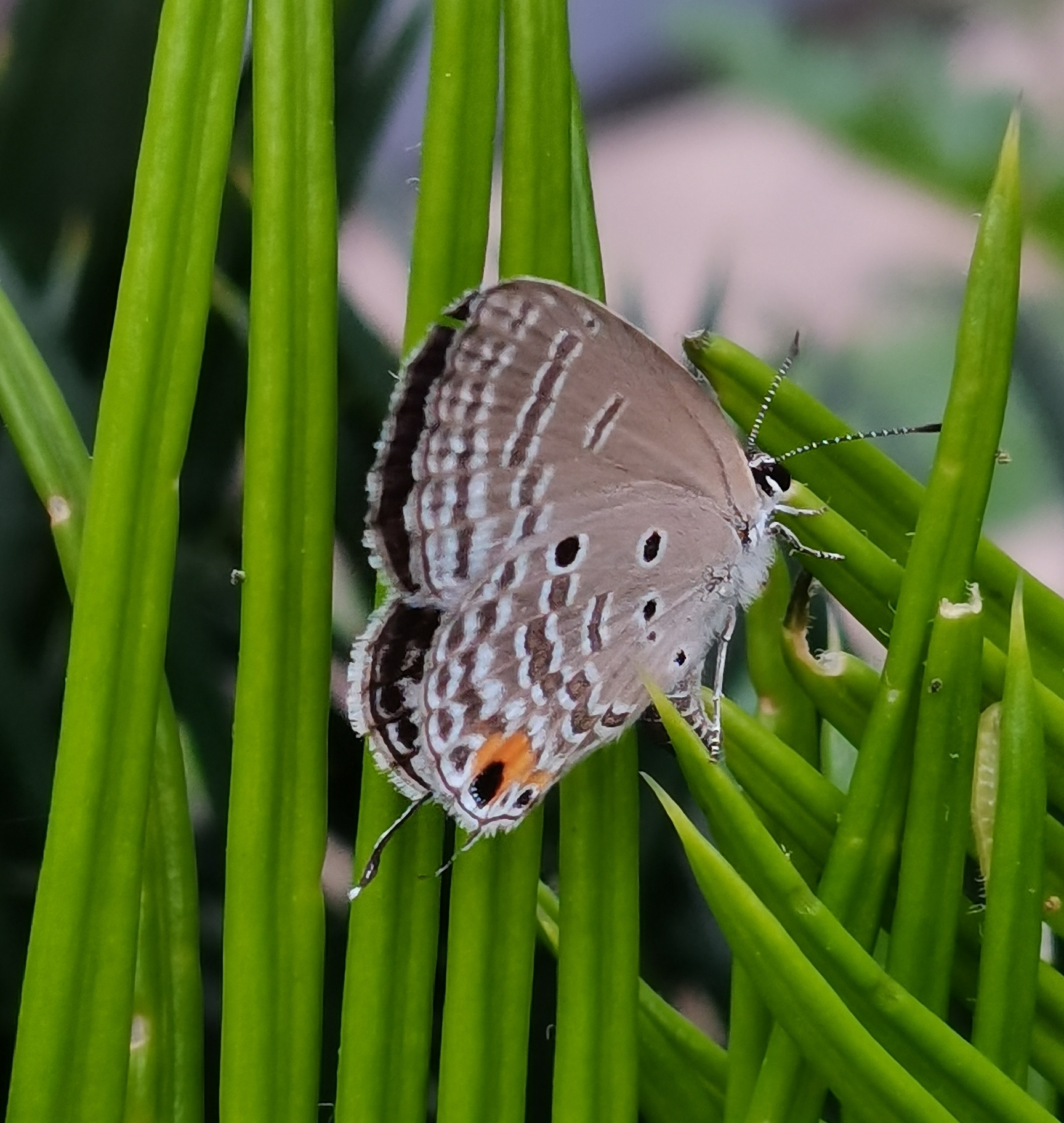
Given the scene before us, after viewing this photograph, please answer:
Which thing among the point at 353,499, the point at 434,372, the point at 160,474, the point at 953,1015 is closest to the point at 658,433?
the point at 434,372

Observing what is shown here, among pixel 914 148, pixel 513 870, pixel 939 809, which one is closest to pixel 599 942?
pixel 513 870

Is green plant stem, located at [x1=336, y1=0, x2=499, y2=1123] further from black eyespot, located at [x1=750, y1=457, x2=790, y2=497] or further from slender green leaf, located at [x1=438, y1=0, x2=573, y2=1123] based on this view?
black eyespot, located at [x1=750, y1=457, x2=790, y2=497]

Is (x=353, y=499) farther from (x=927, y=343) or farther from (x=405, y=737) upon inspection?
(x=927, y=343)

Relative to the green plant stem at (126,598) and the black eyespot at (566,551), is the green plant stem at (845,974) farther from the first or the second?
the green plant stem at (126,598)

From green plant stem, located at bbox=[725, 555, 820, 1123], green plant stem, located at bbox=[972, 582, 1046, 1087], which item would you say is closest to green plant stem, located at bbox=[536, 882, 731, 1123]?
green plant stem, located at bbox=[725, 555, 820, 1123]

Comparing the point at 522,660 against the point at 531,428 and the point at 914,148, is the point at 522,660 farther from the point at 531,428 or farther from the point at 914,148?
the point at 914,148

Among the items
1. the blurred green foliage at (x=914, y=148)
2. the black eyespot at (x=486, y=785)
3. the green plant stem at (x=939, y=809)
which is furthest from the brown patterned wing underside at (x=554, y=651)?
the blurred green foliage at (x=914, y=148)
